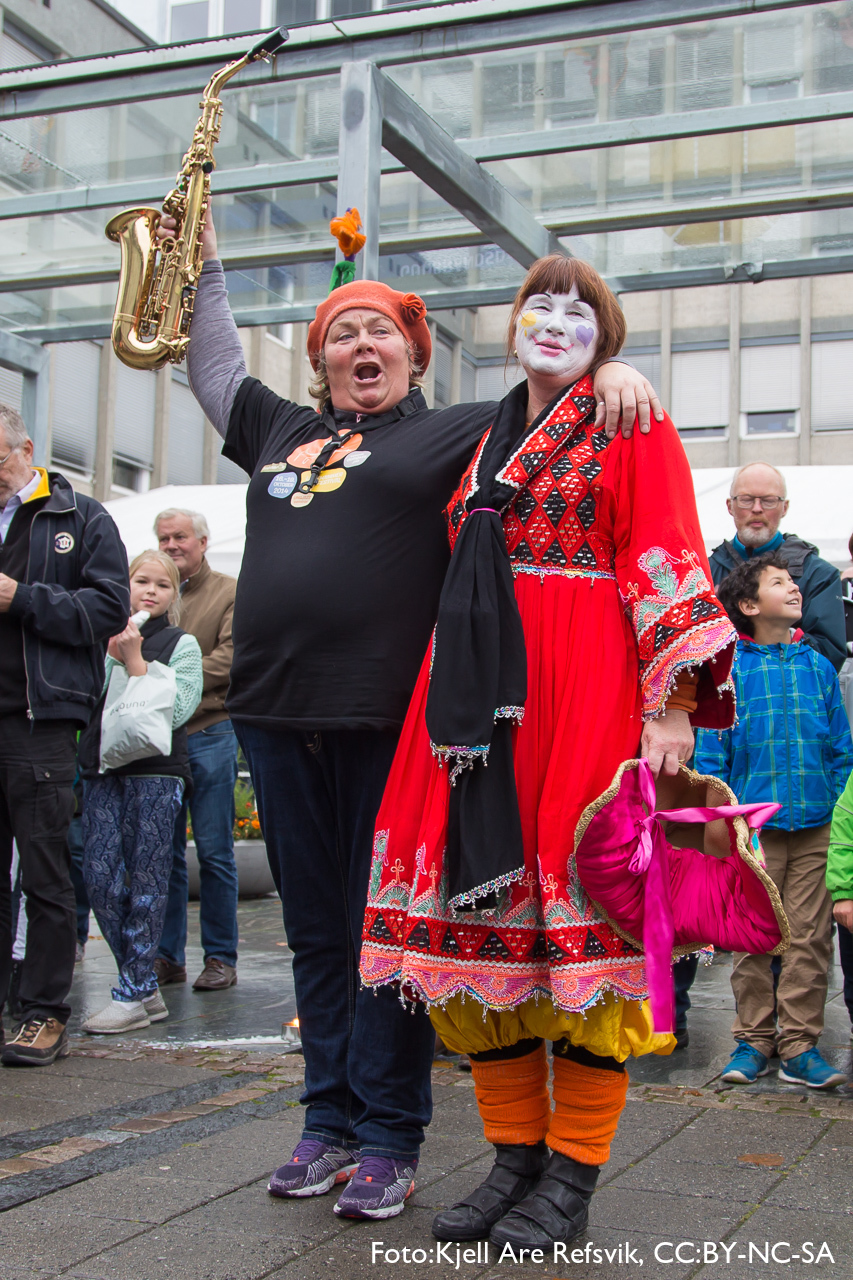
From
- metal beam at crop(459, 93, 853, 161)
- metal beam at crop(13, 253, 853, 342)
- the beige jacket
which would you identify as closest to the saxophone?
the beige jacket

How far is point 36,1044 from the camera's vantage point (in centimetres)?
437

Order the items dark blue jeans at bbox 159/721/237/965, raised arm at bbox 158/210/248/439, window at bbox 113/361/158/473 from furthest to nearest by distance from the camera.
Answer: window at bbox 113/361/158/473 → dark blue jeans at bbox 159/721/237/965 → raised arm at bbox 158/210/248/439

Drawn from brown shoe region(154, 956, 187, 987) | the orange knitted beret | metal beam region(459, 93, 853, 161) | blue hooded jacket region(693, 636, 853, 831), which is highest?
metal beam region(459, 93, 853, 161)

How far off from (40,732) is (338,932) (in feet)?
5.65

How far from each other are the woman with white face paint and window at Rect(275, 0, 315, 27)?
6.48 meters

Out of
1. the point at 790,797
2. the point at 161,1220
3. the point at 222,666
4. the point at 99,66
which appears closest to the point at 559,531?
the point at 161,1220

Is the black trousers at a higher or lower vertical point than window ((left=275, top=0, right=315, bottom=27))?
lower

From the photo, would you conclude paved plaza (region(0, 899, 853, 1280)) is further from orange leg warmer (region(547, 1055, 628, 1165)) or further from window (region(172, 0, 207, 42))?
window (region(172, 0, 207, 42))

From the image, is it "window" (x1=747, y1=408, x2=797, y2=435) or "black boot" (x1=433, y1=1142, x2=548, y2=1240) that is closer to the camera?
"black boot" (x1=433, y1=1142, x2=548, y2=1240)

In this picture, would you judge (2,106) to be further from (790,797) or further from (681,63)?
(790,797)

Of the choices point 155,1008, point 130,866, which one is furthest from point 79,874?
point 155,1008

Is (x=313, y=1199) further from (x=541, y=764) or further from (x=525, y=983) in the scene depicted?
(x=541, y=764)

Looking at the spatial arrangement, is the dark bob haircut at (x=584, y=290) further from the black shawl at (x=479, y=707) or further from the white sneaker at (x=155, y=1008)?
the white sneaker at (x=155, y=1008)

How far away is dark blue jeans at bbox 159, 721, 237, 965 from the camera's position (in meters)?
5.87
